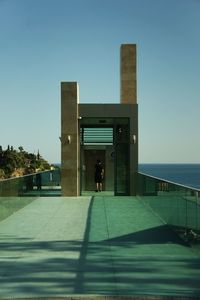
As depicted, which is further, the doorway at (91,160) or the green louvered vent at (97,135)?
the doorway at (91,160)

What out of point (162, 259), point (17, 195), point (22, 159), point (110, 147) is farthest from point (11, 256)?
point (22, 159)

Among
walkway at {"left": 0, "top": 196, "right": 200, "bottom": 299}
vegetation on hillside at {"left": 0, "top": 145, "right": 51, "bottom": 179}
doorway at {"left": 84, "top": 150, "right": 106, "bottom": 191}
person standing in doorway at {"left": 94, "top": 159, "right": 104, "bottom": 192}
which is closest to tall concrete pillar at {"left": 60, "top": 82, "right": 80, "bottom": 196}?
person standing in doorway at {"left": 94, "top": 159, "right": 104, "bottom": 192}

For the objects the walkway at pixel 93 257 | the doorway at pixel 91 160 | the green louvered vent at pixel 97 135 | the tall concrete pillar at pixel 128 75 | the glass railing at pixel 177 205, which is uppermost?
the tall concrete pillar at pixel 128 75

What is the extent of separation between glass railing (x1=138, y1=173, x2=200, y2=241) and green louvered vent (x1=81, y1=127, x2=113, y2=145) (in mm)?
8594

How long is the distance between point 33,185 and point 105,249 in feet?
38.2

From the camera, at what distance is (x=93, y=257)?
10289 mm

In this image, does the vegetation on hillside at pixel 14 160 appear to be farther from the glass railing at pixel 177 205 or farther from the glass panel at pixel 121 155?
the glass railing at pixel 177 205

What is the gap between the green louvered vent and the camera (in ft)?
89.2

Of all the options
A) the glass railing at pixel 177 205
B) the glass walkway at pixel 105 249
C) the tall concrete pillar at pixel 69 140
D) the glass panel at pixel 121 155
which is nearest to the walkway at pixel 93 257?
the glass walkway at pixel 105 249

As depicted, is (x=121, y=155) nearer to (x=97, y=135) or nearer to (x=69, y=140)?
(x=97, y=135)

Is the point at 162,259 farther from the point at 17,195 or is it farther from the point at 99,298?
the point at 17,195

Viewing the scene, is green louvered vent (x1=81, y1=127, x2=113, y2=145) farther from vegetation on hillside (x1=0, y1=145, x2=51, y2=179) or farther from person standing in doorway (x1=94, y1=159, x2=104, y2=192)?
vegetation on hillside (x1=0, y1=145, x2=51, y2=179)

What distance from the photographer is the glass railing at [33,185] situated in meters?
16.4

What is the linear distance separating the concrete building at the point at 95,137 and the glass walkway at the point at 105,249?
5944 mm
